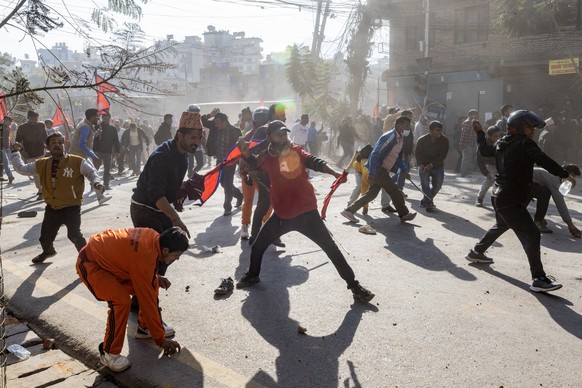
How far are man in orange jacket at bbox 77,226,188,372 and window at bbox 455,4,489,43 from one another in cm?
2238

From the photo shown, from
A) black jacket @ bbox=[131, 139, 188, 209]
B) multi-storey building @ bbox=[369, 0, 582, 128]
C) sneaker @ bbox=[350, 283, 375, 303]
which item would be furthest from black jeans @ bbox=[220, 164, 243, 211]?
multi-storey building @ bbox=[369, 0, 582, 128]

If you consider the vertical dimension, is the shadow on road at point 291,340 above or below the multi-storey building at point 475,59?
below

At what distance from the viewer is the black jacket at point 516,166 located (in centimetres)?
533

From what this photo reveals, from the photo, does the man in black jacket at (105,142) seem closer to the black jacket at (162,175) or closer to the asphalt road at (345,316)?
the asphalt road at (345,316)

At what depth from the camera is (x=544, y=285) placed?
207 inches

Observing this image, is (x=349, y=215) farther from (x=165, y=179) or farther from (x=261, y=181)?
(x=165, y=179)

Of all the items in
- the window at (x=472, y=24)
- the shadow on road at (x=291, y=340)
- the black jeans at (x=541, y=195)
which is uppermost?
→ the window at (x=472, y=24)

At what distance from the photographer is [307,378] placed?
3.60m

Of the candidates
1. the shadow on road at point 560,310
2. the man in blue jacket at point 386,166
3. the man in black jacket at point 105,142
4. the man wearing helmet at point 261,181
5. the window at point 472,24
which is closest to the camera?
the shadow on road at point 560,310

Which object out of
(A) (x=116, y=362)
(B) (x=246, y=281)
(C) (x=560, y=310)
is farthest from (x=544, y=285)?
(A) (x=116, y=362)

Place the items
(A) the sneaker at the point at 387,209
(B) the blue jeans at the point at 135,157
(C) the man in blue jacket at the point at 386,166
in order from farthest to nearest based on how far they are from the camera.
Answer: (B) the blue jeans at the point at 135,157 → (A) the sneaker at the point at 387,209 → (C) the man in blue jacket at the point at 386,166

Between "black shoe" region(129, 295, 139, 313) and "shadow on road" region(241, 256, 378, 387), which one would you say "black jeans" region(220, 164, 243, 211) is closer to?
"shadow on road" region(241, 256, 378, 387)

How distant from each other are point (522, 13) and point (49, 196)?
1655cm

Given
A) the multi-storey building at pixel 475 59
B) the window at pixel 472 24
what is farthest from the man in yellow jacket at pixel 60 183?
the window at pixel 472 24
